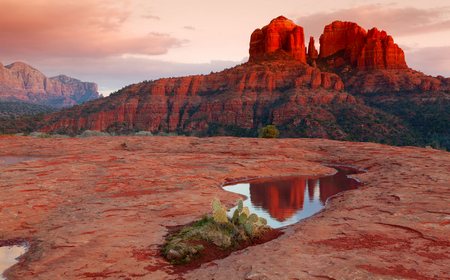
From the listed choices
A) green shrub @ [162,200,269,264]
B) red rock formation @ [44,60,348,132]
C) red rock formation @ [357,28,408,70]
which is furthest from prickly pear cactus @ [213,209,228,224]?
red rock formation @ [357,28,408,70]

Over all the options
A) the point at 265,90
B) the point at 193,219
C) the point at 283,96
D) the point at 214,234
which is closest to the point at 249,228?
the point at 214,234

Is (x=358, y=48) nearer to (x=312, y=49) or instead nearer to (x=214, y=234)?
(x=312, y=49)

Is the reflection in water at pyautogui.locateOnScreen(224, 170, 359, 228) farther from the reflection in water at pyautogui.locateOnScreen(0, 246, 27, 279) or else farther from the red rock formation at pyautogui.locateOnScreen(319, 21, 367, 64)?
the red rock formation at pyautogui.locateOnScreen(319, 21, 367, 64)

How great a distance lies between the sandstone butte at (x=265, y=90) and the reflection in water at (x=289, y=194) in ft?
255

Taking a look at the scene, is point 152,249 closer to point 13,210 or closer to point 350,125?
point 13,210

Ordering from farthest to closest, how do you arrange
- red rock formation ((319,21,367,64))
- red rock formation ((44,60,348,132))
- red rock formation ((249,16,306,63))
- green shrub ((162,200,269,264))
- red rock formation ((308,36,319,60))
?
red rock formation ((308,36,319,60)) < red rock formation ((319,21,367,64)) < red rock formation ((249,16,306,63)) < red rock formation ((44,60,348,132)) < green shrub ((162,200,269,264))

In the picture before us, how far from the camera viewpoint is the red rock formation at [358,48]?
154500 mm

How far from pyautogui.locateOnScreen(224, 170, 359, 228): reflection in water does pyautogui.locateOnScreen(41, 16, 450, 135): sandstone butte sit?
77690 mm

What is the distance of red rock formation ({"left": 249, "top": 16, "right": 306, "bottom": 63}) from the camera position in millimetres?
164750

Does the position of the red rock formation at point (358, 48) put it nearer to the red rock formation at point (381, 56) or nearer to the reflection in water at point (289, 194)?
the red rock formation at point (381, 56)

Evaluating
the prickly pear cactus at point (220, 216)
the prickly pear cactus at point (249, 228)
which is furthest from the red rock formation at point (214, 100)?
the prickly pear cactus at point (220, 216)

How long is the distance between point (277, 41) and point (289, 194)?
149649mm

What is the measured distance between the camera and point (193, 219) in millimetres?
16922

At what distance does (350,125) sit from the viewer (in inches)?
3910
